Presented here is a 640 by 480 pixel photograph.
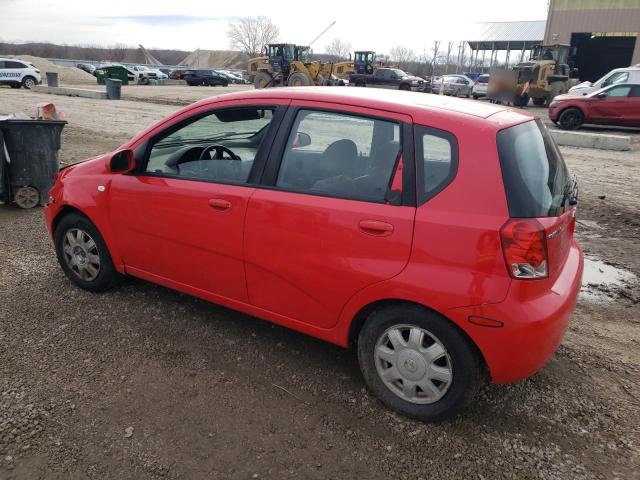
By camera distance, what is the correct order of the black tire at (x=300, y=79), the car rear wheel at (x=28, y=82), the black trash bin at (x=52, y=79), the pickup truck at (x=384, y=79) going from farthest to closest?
the pickup truck at (x=384, y=79), the car rear wheel at (x=28, y=82), the black tire at (x=300, y=79), the black trash bin at (x=52, y=79)

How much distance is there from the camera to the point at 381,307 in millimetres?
2844

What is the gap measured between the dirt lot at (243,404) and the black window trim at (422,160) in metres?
1.26

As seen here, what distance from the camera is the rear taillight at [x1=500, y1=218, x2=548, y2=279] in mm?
2434

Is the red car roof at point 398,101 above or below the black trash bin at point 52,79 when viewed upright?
above

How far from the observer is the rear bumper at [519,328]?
8.07 ft

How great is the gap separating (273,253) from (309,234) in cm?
30

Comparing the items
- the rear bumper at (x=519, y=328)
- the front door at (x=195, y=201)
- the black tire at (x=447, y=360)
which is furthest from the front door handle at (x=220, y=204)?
the rear bumper at (x=519, y=328)

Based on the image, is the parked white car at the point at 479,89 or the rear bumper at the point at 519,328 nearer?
the rear bumper at the point at 519,328

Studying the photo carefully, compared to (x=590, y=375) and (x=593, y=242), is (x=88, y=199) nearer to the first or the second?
(x=590, y=375)

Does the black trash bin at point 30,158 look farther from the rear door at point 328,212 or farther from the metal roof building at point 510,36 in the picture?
the metal roof building at point 510,36

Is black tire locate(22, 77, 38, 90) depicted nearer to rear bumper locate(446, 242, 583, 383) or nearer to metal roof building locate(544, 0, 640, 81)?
rear bumper locate(446, 242, 583, 383)

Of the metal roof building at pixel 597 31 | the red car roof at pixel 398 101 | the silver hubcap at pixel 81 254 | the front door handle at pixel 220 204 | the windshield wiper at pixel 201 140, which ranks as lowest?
the silver hubcap at pixel 81 254

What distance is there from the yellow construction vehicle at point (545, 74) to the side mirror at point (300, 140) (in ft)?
76.2

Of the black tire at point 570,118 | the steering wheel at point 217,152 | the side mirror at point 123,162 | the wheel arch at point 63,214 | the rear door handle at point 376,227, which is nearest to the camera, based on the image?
the rear door handle at point 376,227
